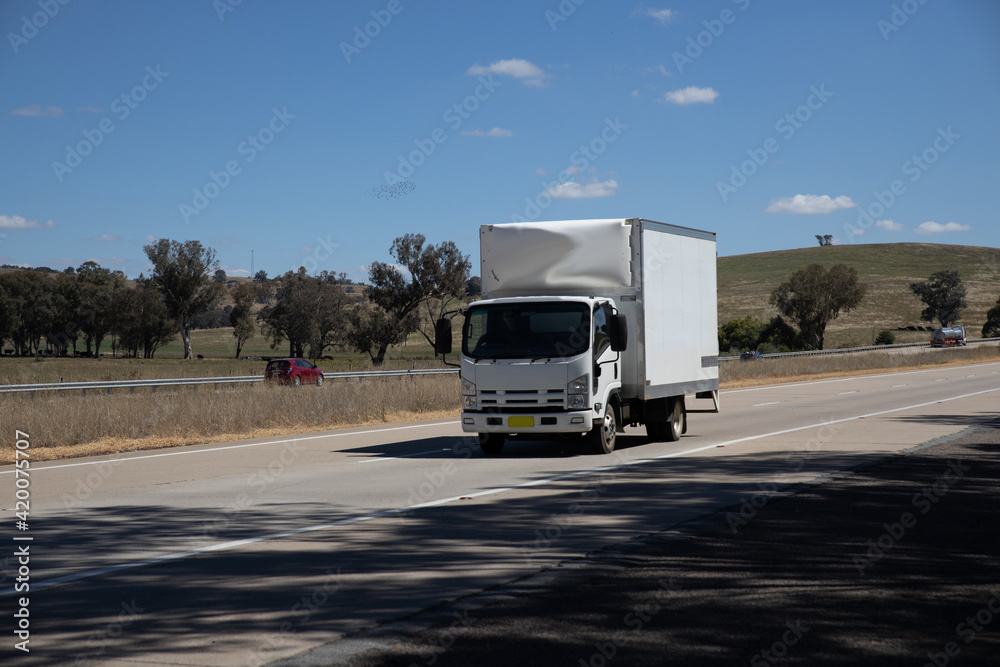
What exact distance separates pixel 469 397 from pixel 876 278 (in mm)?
141131

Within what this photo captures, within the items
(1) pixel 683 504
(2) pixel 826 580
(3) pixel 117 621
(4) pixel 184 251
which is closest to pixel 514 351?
(1) pixel 683 504

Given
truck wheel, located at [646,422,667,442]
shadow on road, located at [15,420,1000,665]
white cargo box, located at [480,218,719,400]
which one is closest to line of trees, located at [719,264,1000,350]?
truck wheel, located at [646,422,667,442]

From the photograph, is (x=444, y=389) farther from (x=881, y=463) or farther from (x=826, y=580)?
(x=826, y=580)

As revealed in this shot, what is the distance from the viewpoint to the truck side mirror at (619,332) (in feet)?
47.8

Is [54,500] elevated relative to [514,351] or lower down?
lower down

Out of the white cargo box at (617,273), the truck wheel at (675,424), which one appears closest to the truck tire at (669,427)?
the truck wheel at (675,424)

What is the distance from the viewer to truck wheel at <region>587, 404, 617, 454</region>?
1520 centimetres

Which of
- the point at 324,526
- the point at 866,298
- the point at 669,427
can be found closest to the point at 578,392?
the point at 669,427

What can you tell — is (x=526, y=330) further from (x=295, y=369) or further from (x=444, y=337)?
(x=295, y=369)

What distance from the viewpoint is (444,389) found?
2698 cm

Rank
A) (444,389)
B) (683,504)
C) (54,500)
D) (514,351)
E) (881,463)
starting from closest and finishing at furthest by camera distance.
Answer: (683,504) < (54,500) < (881,463) < (514,351) < (444,389)

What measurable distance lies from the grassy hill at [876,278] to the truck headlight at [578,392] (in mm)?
84592

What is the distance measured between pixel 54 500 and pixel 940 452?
41.6 ft

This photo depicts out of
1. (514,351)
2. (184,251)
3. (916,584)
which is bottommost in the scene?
(916,584)
